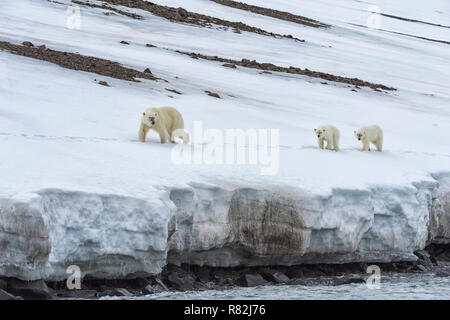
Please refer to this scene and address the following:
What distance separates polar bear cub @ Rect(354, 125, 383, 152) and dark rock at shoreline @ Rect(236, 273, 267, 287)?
4.95 m

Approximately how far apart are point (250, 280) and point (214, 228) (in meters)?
0.84

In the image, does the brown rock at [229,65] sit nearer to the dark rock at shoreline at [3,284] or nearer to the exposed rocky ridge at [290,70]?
the exposed rocky ridge at [290,70]

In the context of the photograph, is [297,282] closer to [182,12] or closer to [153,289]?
[153,289]

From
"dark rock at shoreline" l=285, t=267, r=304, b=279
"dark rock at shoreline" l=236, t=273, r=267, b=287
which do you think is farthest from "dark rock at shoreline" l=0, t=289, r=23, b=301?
"dark rock at shoreline" l=285, t=267, r=304, b=279

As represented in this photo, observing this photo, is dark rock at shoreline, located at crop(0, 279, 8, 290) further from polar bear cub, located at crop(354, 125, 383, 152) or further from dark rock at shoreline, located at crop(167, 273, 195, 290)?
polar bear cub, located at crop(354, 125, 383, 152)

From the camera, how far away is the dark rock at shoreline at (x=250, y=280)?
11172 mm

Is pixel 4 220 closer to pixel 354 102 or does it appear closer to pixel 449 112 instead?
pixel 354 102

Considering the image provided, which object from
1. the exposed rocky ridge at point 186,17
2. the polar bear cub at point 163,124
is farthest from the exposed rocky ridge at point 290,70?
the polar bear cub at point 163,124

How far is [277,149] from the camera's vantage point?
14.5 metres

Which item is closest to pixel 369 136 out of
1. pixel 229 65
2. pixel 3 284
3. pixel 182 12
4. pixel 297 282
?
pixel 297 282

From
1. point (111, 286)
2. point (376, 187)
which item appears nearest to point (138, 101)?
point (376, 187)

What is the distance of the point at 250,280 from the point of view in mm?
11250

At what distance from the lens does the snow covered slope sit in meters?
9.99

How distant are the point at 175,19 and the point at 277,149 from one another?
75.5ft
